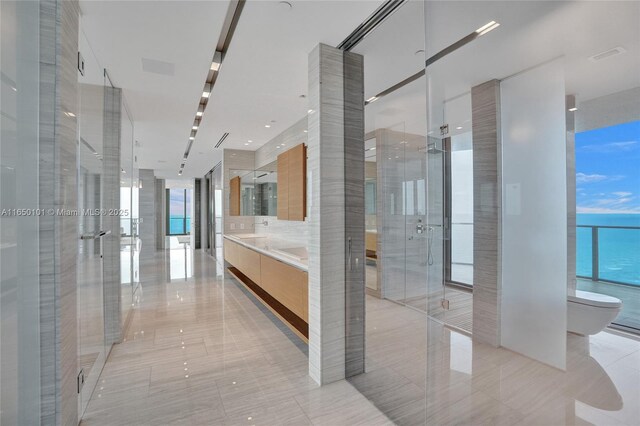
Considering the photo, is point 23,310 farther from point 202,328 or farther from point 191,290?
point 191,290

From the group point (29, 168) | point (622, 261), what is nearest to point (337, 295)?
point (622, 261)

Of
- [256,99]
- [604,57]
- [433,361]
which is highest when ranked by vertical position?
[256,99]

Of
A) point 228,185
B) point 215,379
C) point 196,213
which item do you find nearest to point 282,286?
point 215,379

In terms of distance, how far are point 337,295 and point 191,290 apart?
405cm

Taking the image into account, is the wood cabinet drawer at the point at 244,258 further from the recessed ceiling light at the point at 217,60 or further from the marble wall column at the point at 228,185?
the recessed ceiling light at the point at 217,60

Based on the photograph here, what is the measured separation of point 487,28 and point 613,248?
3.93ft

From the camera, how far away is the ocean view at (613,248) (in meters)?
0.98

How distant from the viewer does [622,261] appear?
1015mm

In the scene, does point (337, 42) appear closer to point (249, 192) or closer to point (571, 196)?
point (571, 196)

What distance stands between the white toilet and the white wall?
33mm

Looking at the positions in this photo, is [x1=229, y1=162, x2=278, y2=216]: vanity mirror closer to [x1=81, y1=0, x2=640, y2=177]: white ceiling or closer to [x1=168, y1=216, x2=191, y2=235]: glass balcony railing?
[x1=81, y1=0, x2=640, y2=177]: white ceiling

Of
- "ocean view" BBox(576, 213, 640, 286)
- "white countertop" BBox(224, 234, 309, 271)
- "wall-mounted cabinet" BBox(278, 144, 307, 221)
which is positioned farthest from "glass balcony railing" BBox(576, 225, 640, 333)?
"wall-mounted cabinet" BBox(278, 144, 307, 221)

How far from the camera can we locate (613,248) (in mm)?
1024

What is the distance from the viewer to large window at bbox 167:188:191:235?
16938mm
